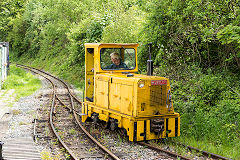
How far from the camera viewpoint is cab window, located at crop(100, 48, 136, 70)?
976cm

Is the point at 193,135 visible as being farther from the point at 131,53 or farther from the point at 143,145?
the point at 131,53

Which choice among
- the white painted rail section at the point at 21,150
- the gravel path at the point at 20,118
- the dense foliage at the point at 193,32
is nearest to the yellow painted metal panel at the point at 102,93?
the gravel path at the point at 20,118

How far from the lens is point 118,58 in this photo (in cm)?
992

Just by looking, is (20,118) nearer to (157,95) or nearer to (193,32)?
(157,95)

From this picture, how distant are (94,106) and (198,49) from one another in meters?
5.34

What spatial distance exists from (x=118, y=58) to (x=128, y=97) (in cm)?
192

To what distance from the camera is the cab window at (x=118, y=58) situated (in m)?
9.76

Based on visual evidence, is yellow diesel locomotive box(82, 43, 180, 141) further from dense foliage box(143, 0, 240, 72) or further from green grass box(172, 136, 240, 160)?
dense foliage box(143, 0, 240, 72)

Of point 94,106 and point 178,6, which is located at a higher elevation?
point 178,6

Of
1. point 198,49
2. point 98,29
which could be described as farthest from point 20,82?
point 198,49

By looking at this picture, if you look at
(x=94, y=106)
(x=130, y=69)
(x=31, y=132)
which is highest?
(x=130, y=69)

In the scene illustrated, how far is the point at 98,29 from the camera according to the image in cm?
2164

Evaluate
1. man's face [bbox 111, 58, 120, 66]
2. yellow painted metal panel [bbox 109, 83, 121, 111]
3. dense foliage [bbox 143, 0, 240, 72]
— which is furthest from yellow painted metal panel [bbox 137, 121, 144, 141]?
dense foliage [bbox 143, 0, 240, 72]

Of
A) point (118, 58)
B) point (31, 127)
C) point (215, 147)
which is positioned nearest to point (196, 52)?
point (118, 58)
